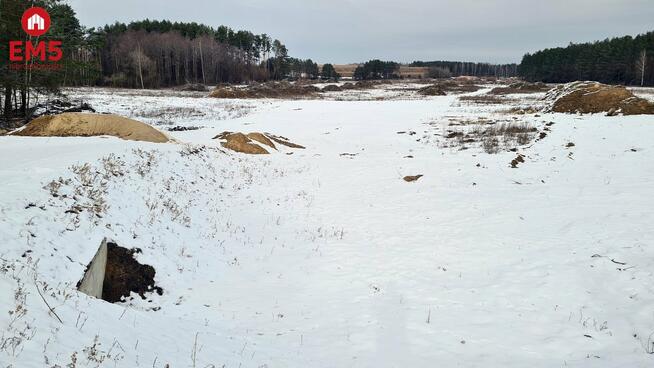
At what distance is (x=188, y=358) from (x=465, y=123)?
89.3 feet

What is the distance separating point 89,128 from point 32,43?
11846mm

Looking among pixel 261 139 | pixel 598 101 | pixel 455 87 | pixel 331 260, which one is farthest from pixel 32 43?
pixel 455 87

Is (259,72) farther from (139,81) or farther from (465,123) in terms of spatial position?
(465,123)

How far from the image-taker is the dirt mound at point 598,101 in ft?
72.8

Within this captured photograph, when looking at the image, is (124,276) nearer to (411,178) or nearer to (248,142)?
(411,178)

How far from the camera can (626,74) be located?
90125 mm

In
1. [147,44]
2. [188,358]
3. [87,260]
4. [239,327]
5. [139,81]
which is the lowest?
[239,327]

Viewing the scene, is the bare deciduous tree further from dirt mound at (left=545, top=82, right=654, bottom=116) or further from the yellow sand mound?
the yellow sand mound

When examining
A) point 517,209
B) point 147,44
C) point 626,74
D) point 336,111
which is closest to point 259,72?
point 147,44

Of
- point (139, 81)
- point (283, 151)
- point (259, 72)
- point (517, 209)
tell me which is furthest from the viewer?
point (259, 72)

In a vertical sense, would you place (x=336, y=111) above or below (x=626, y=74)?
below

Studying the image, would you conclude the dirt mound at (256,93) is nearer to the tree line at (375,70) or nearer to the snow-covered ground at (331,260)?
the snow-covered ground at (331,260)

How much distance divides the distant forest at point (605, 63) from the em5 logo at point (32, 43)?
98.5 meters

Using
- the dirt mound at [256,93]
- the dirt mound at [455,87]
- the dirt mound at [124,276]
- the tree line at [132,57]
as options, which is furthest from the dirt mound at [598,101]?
the dirt mound at [455,87]
